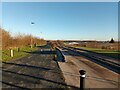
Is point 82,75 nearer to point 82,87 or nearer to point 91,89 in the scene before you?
point 82,87

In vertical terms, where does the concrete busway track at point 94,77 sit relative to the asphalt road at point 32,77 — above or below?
below

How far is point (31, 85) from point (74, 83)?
7.34 ft

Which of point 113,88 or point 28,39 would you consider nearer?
point 113,88

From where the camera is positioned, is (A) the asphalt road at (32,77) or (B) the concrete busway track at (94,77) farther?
(B) the concrete busway track at (94,77)

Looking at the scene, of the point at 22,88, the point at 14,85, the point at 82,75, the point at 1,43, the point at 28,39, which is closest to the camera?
the point at 82,75

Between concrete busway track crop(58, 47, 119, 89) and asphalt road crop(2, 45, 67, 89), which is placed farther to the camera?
concrete busway track crop(58, 47, 119, 89)

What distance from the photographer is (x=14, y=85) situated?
9.86m

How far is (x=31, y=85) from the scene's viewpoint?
9.88 m

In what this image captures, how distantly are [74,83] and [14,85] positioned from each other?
3.02 m

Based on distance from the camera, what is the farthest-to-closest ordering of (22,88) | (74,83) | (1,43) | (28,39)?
(28,39) → (1,43) → (74,83) → (22,88)

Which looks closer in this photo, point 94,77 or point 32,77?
point 32,77

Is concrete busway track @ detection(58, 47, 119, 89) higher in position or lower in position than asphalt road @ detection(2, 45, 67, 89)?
lower

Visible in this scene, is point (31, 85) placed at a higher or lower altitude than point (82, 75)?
lower

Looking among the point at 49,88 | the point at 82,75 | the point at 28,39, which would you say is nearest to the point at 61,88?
the point at 49,88
